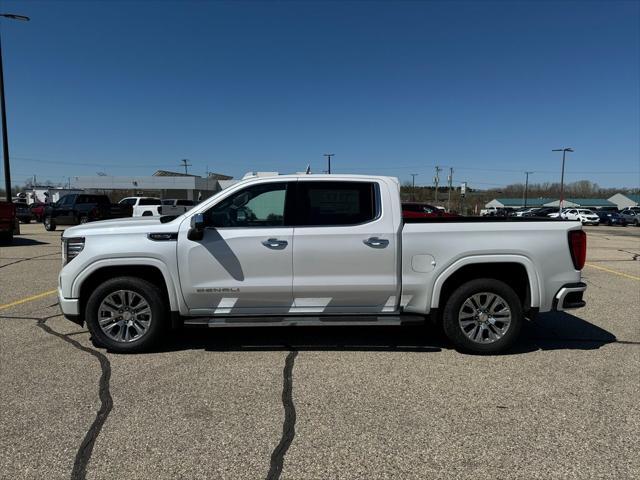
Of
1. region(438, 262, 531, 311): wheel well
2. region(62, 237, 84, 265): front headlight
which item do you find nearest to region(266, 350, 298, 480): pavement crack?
region(438, 262, 531, 311): wheel well

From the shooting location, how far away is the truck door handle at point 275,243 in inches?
185

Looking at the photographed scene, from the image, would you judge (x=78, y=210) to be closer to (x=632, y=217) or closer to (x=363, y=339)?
(x=363, y=339)

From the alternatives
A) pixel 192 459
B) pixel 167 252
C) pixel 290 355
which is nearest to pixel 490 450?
pixel 192 459

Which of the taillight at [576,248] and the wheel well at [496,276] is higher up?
the taillight at [576,248]

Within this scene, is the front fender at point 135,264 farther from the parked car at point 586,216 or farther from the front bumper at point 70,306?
the parked car at point 586,216

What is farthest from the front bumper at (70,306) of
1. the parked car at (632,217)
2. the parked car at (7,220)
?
the parked car at (632,217)

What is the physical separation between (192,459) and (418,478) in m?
1.42

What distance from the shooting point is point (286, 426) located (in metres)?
3.40

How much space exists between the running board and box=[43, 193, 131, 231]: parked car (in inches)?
848

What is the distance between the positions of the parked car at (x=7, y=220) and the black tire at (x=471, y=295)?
1577 cm

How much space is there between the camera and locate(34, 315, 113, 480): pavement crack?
289 centimetres

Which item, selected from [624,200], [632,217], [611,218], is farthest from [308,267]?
[624,200]

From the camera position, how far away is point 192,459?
2980mm

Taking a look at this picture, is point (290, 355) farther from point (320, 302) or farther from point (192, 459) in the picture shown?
point (192, 459)
